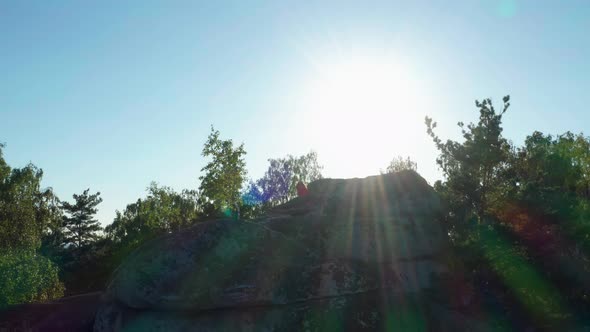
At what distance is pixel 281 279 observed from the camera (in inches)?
558

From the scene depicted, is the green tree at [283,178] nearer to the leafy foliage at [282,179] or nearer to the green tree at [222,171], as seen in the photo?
the leafy foliage at [282,179]

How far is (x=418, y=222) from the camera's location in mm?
17953

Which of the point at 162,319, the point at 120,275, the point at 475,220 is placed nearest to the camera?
the point at 162,319

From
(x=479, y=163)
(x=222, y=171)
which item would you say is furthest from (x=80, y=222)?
(x=479, y=163)

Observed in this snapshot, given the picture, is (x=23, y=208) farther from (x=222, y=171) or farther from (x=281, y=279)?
(x=281, y=279)

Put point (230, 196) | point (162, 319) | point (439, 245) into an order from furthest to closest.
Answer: point (230, 196)
point (439, 245)
point (162, 319)

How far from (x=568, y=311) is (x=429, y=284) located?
685 cm

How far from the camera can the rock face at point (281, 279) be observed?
13617 mm

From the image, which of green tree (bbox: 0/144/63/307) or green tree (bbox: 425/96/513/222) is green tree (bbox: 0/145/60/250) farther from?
green tree (bbox: 425/96/513/222)

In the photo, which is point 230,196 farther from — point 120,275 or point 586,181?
point 586,181

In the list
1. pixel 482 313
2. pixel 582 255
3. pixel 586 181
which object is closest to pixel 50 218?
pixel 482 313

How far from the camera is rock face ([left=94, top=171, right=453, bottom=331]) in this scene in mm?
13617

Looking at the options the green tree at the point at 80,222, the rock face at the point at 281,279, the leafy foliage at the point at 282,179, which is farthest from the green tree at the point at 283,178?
the rock face at the point at 281,279

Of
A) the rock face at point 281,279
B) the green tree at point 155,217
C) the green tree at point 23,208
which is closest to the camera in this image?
the rock face at point 281,279
